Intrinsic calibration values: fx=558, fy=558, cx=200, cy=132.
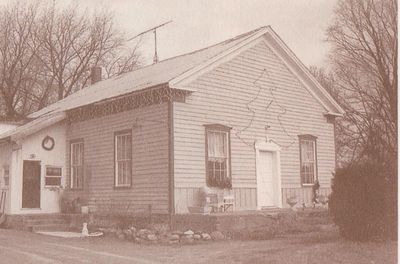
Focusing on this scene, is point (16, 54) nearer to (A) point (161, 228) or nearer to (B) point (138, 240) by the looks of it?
(A) point (161, 228)

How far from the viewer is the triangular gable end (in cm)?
1394

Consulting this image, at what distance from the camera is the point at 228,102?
49.1 ft

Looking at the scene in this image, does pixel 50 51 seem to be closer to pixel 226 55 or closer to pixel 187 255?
pixel 226 55

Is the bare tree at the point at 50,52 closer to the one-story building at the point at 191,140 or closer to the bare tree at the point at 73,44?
the bare tree at the point at 73,44

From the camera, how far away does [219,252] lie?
32.0 ft

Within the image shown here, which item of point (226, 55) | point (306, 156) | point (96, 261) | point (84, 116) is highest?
point (226, 55)

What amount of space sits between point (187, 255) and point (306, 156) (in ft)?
27.1

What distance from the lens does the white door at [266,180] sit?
15.4 m

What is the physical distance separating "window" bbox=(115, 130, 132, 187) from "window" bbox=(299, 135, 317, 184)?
5.22 m

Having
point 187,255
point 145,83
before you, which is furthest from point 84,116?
point 187,255

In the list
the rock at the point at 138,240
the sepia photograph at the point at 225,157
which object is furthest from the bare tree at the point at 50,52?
the rock at the point at 138,240

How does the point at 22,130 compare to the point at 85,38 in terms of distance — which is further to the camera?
the point at 85,38

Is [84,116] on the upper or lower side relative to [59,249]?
upper

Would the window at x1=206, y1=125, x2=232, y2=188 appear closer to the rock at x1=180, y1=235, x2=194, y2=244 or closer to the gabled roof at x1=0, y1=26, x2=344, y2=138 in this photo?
the gabled roof at x1=0, y1=26, x2=344, y2=138
